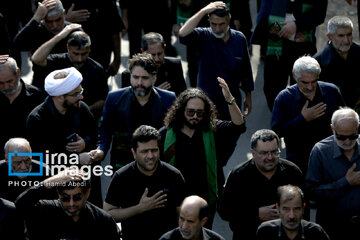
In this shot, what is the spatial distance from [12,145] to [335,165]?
8.99 feet

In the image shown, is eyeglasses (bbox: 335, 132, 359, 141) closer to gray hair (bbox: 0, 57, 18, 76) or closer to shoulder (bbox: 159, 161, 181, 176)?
shoulder (bbox: 159, 161, 181, 176)

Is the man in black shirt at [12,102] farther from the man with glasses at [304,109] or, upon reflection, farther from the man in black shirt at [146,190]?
the man with glasses at [304,109]

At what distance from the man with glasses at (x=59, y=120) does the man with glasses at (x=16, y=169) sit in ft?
1.09

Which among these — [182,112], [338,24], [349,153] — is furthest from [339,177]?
[338,24]

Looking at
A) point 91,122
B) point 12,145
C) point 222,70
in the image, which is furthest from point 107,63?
point 12,145

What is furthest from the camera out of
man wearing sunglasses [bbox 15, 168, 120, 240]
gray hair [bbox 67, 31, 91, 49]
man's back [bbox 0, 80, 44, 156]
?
gray hair [bbox 67, 31, 91, 49]

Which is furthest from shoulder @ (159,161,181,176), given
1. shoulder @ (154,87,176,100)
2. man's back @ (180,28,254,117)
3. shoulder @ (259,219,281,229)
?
man's back @ (180,28,254,117)

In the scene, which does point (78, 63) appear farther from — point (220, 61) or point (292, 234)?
point (292, 234)

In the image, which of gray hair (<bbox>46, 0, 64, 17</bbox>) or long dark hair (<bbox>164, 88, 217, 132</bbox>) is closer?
long dark hair (<bbox>164, 88, 217, 132</bbox>)

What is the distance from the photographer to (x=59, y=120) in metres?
7.10

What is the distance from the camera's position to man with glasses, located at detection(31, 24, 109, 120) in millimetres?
7953

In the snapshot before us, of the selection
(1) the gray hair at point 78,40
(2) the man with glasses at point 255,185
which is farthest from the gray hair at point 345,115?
(1) the gray hair at point 78,40

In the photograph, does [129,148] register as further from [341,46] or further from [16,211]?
[341,46]

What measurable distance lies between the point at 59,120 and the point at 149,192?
1183 mm
